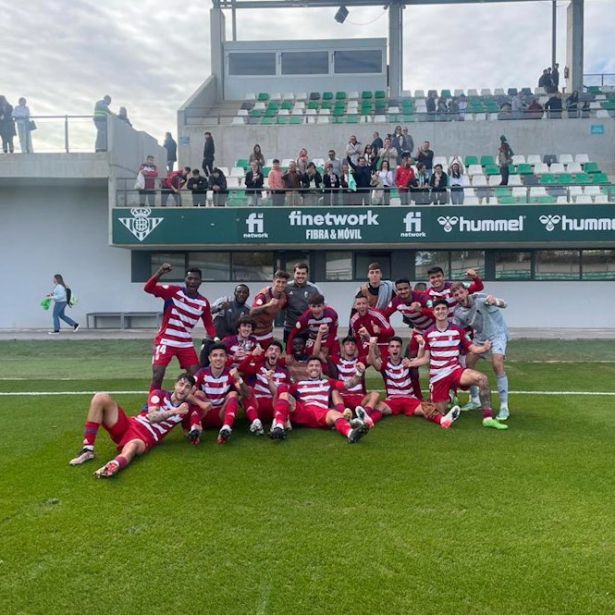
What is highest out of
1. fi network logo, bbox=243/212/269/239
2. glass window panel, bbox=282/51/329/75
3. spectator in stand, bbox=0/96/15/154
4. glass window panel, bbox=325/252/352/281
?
glass window panel, bbox=282/51/329/75

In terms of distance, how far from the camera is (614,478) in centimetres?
538

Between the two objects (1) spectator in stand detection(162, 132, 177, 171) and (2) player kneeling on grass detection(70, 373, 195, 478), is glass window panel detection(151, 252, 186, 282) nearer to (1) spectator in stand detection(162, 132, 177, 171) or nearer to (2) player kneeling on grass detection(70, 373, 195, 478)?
(1) spectator in stand detection(162, 132, 177, 171)

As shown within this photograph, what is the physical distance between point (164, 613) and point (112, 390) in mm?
6684

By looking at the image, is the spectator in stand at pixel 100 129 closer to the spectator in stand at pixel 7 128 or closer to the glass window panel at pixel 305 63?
the spectator in stand at pixel 7 128

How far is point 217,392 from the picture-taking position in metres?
6.96

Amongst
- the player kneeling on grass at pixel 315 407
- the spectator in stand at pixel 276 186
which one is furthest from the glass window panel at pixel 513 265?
the player kneeling on grass at pixel 315 407

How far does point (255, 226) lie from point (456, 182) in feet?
19.4

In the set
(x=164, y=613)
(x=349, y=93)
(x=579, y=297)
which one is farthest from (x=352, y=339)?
(x=349, y=93)

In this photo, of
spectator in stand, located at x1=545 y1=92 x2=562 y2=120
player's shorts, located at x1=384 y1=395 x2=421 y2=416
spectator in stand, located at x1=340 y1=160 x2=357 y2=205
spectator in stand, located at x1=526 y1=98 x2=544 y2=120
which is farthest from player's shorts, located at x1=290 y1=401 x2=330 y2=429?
spectator in stand, located at x1=545 y1=92 x2=562 y2=120

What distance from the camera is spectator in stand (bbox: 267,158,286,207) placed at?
697 inches

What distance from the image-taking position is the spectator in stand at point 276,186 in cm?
1770

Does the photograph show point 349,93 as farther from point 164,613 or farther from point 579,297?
point 164,613

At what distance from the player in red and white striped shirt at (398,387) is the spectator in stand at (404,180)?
1029 centimetres

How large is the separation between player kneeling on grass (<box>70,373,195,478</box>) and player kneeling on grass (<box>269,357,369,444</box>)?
1034mm
